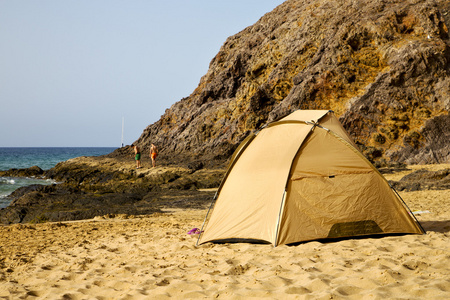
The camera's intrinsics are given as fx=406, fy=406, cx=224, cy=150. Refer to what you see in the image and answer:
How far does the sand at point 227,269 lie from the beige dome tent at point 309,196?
281 millimetres

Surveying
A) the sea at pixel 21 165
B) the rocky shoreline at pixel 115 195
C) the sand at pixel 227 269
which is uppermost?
the sand at pixel 227 269

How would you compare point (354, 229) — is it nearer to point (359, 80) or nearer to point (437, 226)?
point (437, 226)

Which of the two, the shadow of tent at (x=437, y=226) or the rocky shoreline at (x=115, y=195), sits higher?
the shadow of tent at (x=437, y=226)

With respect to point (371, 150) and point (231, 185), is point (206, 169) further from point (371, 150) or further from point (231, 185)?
point (231, 185)

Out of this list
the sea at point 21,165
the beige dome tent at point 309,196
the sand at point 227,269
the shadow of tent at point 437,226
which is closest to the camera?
the sand at point 227,269

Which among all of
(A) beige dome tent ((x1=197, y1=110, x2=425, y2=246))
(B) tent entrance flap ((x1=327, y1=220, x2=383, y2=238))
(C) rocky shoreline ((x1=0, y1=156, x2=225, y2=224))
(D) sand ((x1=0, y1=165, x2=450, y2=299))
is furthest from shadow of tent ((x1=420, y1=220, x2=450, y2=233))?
(C) rocky shoreline ((x1=0, y1=156, x2=225, y2=224))

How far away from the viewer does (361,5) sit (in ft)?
99.4

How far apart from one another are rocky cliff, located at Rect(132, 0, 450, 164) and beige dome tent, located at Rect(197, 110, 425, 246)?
16482 millimetres

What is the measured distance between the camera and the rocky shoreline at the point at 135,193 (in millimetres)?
14703

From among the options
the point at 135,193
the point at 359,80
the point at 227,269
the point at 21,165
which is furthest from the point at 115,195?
the point at 21,165

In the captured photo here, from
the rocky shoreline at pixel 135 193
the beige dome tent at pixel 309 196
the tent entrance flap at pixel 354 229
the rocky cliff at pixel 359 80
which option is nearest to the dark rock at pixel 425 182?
the rocky shoreline at pixel 135 193

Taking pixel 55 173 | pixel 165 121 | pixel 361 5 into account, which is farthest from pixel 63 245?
pixel 165 121

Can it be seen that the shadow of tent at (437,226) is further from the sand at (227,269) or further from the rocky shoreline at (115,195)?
the rocky shoreline at (115,195)

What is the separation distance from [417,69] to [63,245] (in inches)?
887
